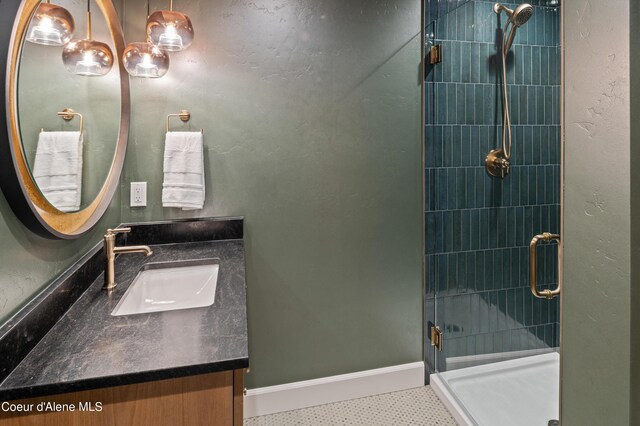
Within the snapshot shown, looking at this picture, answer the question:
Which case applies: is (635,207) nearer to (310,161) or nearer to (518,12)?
(518,12)

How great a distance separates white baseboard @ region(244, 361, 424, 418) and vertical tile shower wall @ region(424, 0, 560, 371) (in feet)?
0.58

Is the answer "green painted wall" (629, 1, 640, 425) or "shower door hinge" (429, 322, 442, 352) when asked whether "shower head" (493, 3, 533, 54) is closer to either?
"green painted wall" (629, 1, 640, 425)

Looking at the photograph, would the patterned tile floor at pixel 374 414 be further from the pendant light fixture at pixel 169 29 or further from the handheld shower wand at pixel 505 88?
the pendant light fixture at pixel 169 29

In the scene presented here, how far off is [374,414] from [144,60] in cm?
199

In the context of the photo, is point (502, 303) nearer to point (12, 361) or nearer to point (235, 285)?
point (235, 285)

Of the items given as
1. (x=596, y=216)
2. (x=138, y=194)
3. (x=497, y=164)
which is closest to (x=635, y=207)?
(x=596, y=216)

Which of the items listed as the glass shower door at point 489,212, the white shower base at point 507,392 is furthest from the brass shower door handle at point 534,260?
the white shower base at point 507,392

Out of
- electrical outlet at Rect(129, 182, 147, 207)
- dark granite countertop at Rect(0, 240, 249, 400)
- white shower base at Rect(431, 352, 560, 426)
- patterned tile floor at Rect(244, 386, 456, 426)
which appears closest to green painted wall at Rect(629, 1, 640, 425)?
white shower base at Rect(431, 352, 560, 426)

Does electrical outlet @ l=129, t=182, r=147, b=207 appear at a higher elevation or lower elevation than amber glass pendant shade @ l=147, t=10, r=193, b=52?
lower

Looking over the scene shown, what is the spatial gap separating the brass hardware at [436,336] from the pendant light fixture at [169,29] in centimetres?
187

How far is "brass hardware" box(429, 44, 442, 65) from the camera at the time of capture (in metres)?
1.91

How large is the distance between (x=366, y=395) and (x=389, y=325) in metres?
Answer: 0.40

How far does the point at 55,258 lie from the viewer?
3.67 ft

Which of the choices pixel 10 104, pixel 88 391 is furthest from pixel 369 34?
pixel 88 391
